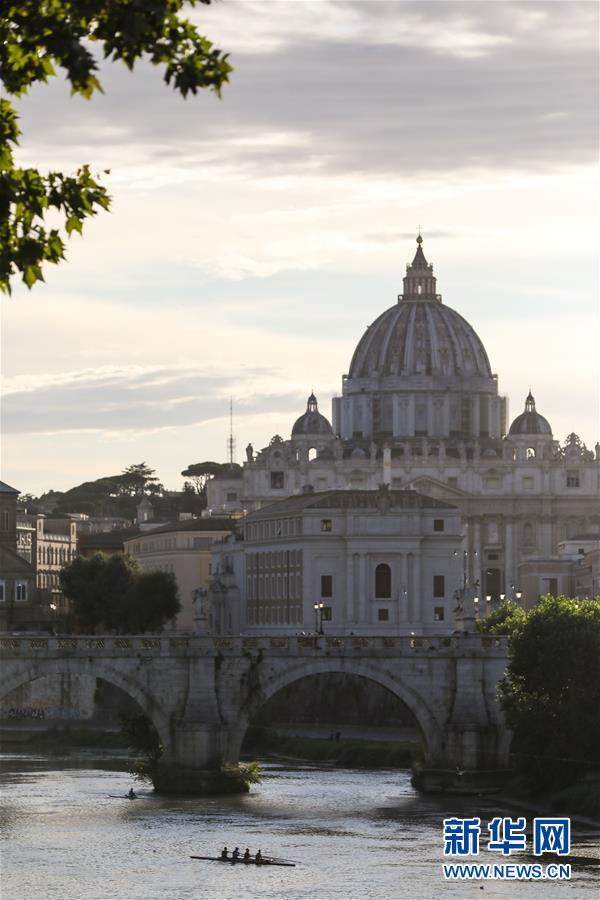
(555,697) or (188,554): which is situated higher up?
(188,554)

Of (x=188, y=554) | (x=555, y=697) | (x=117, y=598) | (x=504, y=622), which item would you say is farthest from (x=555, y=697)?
(x=188, y=554)

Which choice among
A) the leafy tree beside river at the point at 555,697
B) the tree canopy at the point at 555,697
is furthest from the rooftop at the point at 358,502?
the tree canopy at the point at 555,697

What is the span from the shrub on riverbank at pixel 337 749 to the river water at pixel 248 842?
24.5ft

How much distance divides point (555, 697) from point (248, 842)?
12.0m

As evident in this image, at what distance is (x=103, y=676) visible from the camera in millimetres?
70750

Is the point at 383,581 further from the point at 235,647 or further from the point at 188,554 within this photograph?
the point at 235,647

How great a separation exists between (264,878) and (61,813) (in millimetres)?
14653

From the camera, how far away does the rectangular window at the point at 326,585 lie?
129 metres

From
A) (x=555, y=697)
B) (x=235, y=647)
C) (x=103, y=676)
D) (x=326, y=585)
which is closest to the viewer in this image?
(x=555, y=697)

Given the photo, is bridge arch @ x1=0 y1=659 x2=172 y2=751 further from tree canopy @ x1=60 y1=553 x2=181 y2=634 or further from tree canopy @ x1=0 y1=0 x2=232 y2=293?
tree canopy @ x1=60 y1=553 x2=181 y2=634

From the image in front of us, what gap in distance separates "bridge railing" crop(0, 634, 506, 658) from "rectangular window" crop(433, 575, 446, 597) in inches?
2137

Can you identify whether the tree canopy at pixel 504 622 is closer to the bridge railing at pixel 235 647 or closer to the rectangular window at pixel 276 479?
the bridge railing at pixel 235 647

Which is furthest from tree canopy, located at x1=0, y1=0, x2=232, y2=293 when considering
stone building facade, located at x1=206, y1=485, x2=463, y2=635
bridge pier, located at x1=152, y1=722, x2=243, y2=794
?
stone building facade, located at x1=206, y1=485, x2=463, y2=635

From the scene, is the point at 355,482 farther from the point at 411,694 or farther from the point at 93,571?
the point at 411,694
